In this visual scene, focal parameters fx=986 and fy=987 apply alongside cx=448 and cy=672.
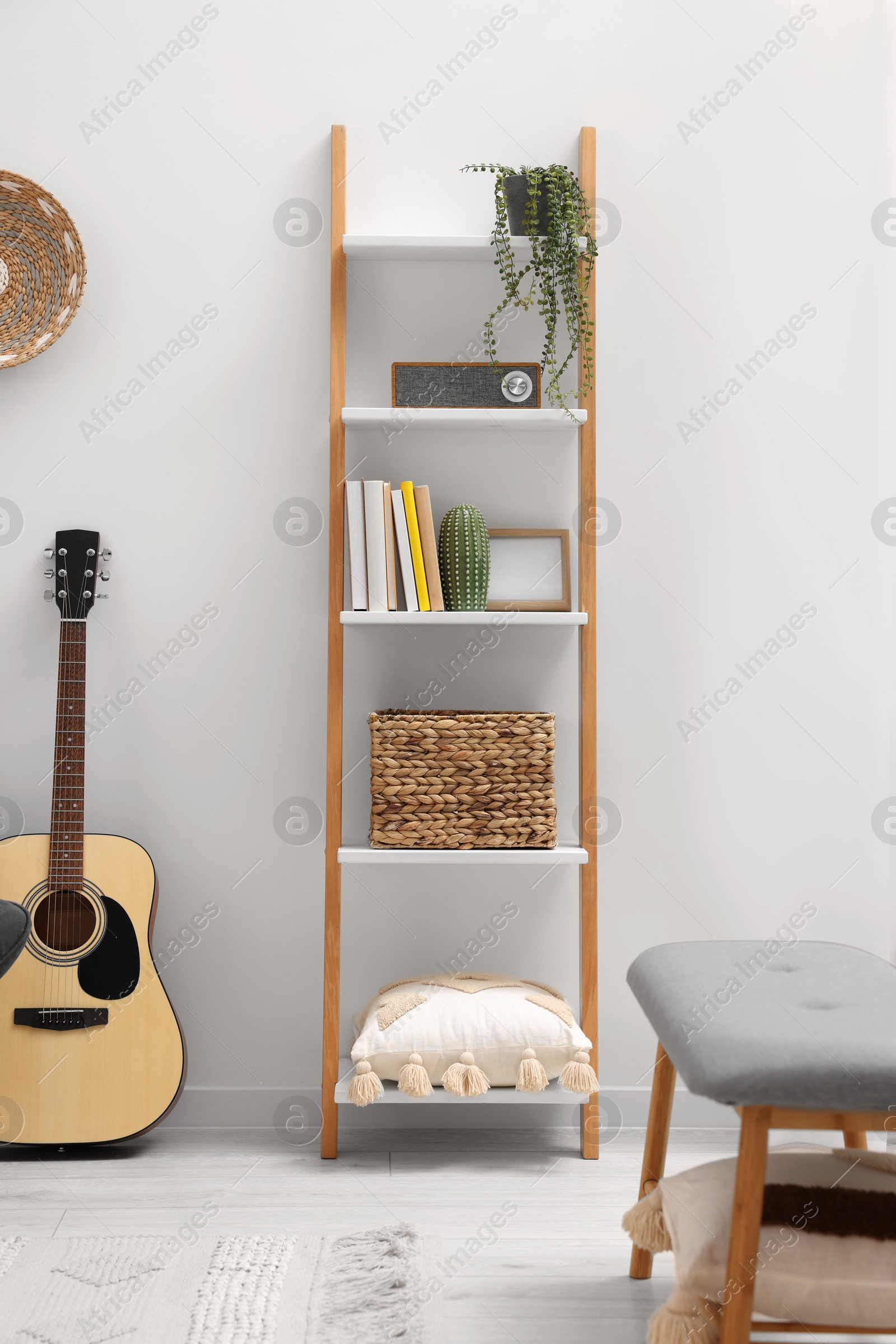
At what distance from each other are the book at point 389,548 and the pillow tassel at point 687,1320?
1189 mm

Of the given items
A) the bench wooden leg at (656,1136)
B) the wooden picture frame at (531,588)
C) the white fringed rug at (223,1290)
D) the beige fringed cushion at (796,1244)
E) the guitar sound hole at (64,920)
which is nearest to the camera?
the beige fringed cushion at (796,1244)

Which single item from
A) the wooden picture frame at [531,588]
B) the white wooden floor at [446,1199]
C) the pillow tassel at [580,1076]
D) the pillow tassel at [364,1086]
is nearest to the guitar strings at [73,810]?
the white wooden floor at [446,1199]

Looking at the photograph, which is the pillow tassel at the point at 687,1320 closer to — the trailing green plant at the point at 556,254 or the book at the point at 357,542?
Result: the book at the point at 357,542

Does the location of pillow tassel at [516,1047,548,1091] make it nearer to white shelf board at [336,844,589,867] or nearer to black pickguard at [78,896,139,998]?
white shelf board at [336,844,589,867]

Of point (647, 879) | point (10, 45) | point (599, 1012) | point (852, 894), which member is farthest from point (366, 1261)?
point (10, 45)

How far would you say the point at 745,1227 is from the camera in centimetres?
111

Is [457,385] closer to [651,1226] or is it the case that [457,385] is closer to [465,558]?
[465,558]

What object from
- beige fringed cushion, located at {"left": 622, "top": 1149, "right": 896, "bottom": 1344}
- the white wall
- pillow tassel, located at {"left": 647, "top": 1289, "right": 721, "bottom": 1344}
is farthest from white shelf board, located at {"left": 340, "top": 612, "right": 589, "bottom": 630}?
pillow tassel, located at {"left": 647, "top": 1289, "right": 721, "bottom": 1344}

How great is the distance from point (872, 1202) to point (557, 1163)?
733 millimetres

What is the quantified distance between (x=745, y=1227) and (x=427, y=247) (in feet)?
5.53

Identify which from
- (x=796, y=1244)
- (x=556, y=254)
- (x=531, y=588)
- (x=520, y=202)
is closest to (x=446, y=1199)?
(x=796, y=1244)

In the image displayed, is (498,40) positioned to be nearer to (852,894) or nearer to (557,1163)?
(852,894)

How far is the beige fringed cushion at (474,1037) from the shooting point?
182 cm

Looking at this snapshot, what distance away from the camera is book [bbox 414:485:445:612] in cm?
188
